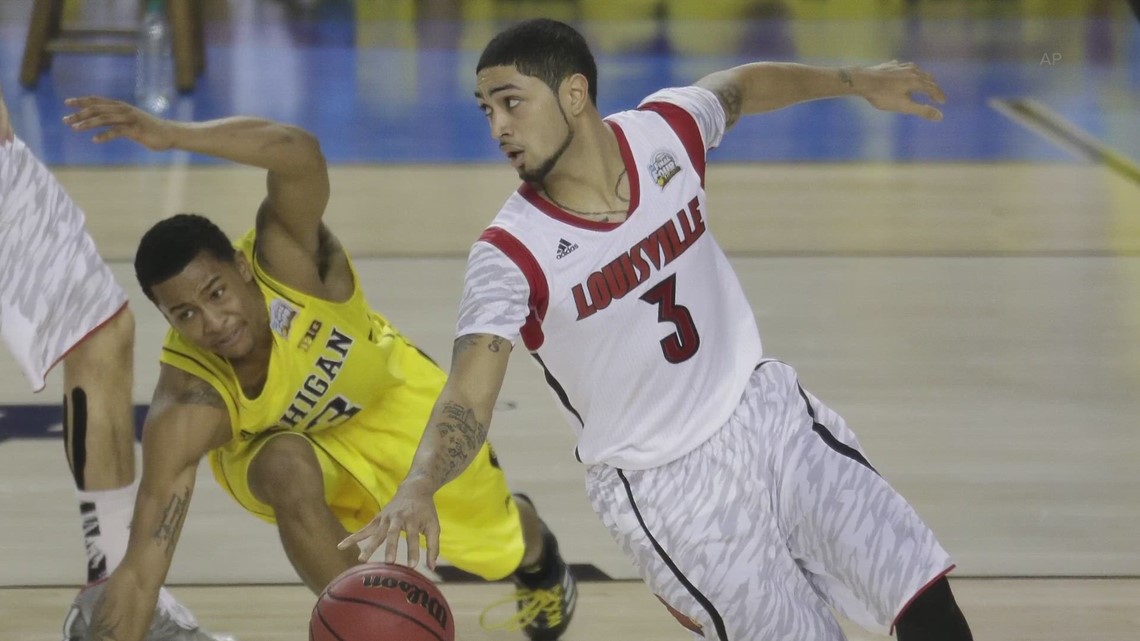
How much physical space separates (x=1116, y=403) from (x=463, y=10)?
1180cm

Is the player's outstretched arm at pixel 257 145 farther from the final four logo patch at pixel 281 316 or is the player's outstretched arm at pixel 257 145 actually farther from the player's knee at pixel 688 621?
the player's knee at pixel 688 621

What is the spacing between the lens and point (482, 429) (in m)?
2.80

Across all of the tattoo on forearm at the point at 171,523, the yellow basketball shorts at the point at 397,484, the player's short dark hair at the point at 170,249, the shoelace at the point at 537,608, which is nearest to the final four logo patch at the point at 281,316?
the player's short dark hair at the point at 170,249

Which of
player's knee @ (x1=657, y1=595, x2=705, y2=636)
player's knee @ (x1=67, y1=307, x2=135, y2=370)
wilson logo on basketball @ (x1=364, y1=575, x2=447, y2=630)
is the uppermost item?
player's knee @ (x1=67, y1=307, x2=135, y2=370)

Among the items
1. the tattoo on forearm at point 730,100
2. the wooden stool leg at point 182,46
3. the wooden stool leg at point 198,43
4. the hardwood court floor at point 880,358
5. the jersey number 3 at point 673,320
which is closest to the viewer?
the jersey number 3 at point 673,320

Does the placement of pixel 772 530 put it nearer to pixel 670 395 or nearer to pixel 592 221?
pixel 670 395

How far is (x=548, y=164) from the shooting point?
3.04m

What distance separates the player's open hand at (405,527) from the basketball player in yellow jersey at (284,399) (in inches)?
36.8

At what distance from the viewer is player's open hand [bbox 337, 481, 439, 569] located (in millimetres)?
2484

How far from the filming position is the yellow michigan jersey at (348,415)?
350 cm

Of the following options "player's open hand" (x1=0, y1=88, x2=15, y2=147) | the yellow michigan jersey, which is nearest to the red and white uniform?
the yellow michigan jersey

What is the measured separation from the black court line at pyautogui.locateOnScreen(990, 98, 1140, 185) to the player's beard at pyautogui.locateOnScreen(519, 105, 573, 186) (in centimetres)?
665

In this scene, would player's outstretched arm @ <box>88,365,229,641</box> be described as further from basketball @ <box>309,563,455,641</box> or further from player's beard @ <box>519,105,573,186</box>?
player's beard @ <box>519,105,573,186</box>

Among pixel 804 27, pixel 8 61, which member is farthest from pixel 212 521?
pixel 804 27
